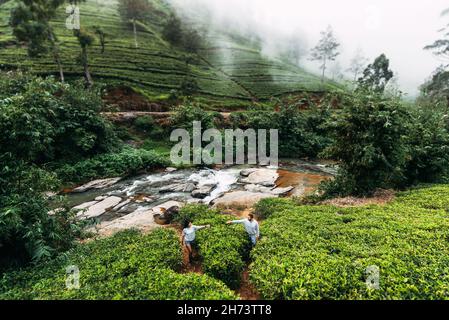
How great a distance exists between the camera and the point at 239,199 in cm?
1573

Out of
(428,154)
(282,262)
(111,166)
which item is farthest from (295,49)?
(282,262)

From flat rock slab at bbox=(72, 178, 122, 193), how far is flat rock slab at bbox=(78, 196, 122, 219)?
2.81 m

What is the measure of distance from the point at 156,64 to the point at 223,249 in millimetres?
51725

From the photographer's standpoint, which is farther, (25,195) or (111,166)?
(111,166)

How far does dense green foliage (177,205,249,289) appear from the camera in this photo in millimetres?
7512

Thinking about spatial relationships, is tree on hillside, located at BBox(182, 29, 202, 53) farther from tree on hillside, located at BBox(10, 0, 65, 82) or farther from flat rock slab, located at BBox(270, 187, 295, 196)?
flat rock slab, located at BBox(270, 187, 295, 196)

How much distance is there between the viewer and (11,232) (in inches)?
304

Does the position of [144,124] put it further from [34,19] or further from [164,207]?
[34,19]

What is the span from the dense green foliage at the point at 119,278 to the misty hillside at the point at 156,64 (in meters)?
33.6

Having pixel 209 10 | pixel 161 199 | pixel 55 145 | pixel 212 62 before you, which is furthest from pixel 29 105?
pixel 209 10

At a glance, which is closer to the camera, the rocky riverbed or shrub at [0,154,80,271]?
shrub at [0,154,80,271]

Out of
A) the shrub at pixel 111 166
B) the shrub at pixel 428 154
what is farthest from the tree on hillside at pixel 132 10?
the shrub at pixel 428 154

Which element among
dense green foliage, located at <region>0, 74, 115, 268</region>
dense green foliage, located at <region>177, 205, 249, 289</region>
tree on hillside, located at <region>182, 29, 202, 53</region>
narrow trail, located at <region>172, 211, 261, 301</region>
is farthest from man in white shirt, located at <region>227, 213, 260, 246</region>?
tree on hillside, located at <region>182, 29, 202, 53</region>

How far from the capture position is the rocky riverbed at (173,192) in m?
13.5
